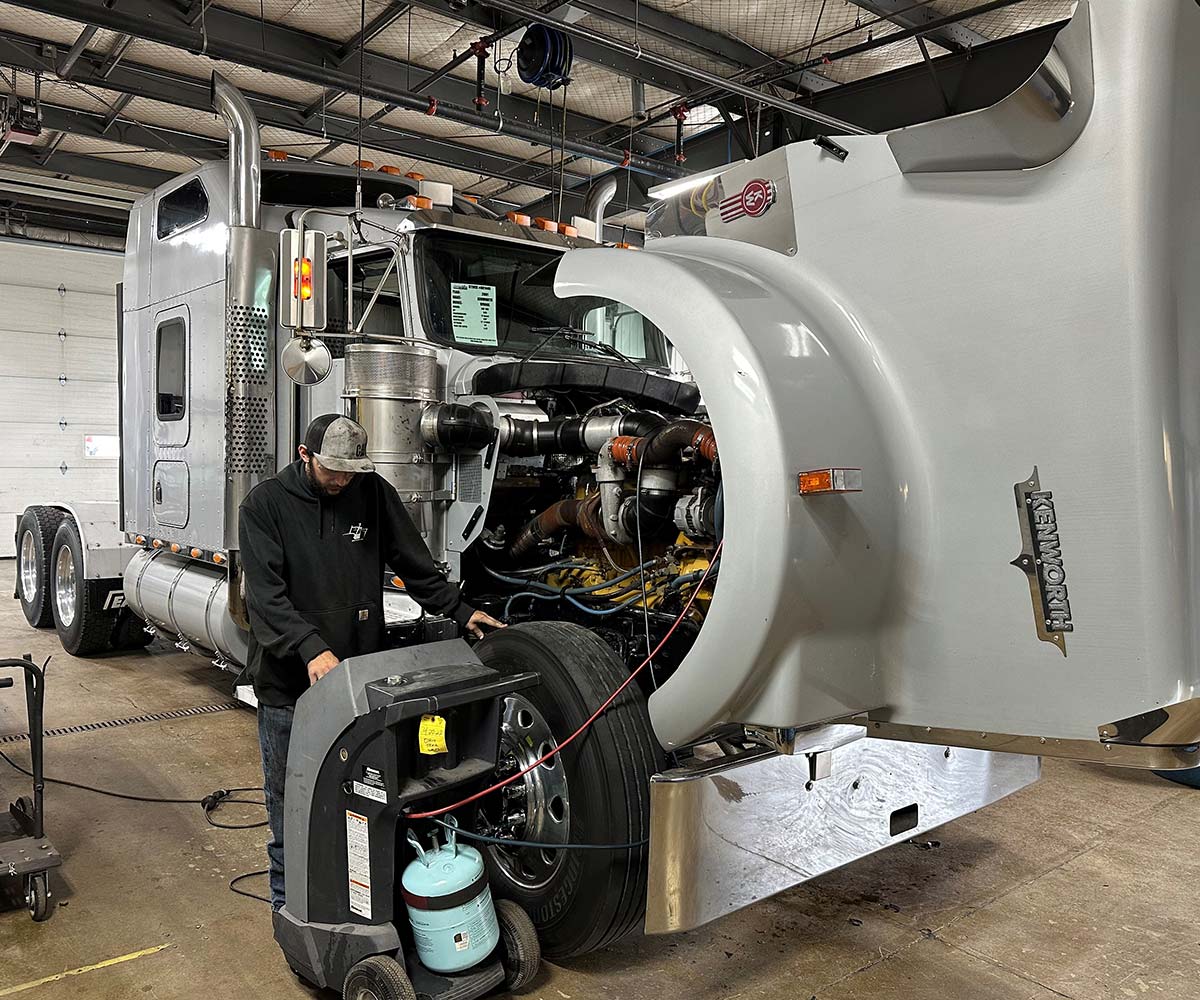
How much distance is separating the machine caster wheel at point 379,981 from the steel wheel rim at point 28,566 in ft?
21.3

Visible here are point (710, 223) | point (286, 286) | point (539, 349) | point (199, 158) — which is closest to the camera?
point (710, 223)

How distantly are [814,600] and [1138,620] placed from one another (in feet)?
2.01

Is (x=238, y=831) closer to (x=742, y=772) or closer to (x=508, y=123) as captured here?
(x=742, y=772)

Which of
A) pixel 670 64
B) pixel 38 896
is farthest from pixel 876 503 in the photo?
pixel 670 64

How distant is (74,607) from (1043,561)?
6794mm

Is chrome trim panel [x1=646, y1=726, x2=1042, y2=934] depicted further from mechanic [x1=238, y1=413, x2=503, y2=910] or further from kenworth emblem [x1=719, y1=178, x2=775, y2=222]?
kenworth emblem [x1=719, y1=178, x2=775, y2=222]

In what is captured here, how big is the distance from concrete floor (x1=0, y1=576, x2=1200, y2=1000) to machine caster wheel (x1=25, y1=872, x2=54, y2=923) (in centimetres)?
4

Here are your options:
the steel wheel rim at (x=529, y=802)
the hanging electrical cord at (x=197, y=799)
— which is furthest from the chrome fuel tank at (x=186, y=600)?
the steel wheel rim at (x=529, y=802)

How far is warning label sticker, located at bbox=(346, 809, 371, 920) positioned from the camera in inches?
96.3

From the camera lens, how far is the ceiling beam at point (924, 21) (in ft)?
21.7

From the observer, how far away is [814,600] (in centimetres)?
214

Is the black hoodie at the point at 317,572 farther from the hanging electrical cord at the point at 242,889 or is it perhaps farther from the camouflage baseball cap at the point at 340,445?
the hanging electrical cord at the point at 242,889

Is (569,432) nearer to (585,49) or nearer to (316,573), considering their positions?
(316,573)

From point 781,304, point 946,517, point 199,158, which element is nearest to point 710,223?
point 781,304
